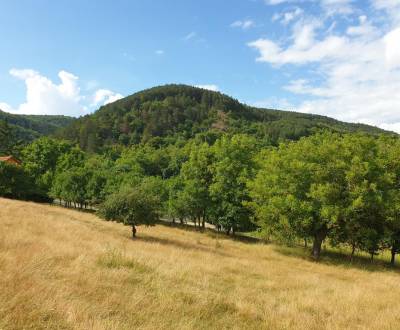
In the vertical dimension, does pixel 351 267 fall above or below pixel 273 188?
below

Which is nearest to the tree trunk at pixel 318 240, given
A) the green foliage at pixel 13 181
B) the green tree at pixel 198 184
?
the green tree at pixel 198 184

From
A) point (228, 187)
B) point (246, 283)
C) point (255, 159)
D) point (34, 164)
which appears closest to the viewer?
point (246, 283)

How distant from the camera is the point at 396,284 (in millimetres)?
19922

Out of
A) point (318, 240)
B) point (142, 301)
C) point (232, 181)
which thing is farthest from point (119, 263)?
point (232, 181)

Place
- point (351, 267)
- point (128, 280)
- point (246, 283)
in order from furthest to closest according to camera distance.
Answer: point (351, 267)
point (246, 283)
point (128, 280)

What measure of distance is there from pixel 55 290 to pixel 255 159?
41.0 metres

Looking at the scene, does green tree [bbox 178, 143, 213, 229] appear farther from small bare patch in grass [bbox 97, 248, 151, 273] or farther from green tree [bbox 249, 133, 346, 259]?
small bare patch in grass [bbox 97, 248, 151, 273]

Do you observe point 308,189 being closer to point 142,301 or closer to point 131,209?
point 131,209

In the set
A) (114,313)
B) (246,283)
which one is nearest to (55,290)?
(114,313)

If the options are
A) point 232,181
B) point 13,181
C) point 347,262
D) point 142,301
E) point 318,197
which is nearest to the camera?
point 142,301

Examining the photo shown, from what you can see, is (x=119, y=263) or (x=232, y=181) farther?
(x=232, y=181)

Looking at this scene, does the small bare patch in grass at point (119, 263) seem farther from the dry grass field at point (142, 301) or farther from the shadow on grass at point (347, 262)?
the shadow on grass at point (347, 262)

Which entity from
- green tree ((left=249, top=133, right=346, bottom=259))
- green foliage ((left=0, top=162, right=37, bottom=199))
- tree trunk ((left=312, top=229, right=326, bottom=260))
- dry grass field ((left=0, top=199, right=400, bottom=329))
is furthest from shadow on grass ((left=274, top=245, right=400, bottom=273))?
green foliage ((left=0, top=162, right=37, bottom=199))

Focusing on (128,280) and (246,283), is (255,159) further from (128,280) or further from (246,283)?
(128,280)
